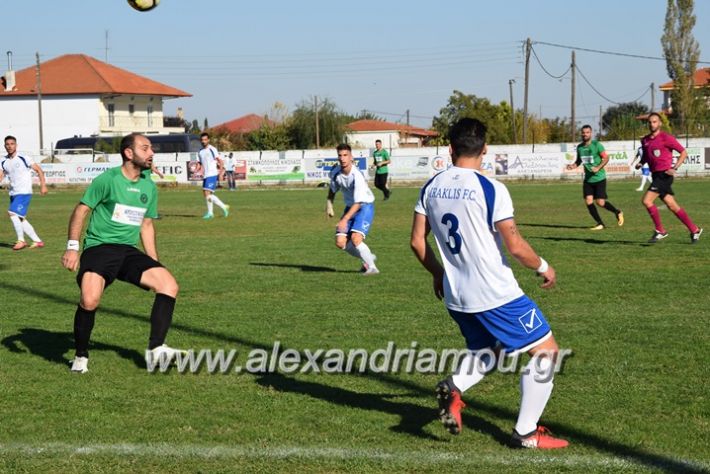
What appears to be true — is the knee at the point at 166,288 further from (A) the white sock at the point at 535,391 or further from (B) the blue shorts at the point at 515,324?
(A) the white sock at the point at 535,391

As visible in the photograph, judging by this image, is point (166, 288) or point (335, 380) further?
point (166, 288)

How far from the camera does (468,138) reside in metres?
4.95

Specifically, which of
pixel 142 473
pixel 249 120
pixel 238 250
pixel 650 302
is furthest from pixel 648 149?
pixel 249 120

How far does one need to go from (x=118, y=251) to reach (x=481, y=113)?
66302 millimetres

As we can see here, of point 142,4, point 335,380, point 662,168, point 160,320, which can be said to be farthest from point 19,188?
point 335,380

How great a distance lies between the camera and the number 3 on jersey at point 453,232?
Answer: 16.2 feet

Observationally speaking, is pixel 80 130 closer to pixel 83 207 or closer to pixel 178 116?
pixel 178 116

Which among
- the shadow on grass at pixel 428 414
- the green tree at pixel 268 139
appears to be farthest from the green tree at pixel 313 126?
the shadow on grass at pixel 428 414

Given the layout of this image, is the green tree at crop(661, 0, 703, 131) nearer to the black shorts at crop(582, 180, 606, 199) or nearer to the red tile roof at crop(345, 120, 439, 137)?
the red tile roof at crop(345, 120, 439, 137)

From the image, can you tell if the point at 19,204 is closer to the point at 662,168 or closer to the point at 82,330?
the point at 82,330

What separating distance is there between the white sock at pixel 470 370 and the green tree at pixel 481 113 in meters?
65.3

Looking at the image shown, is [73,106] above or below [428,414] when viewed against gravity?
above

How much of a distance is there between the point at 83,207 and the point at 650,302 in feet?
19.6

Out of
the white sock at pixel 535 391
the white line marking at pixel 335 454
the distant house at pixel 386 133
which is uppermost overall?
the distant house at pixel 386 133
